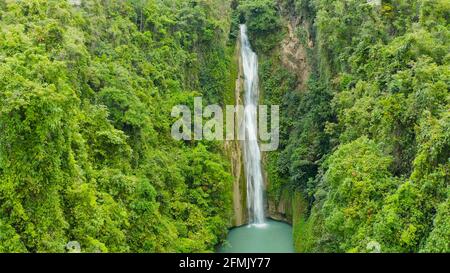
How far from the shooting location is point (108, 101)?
18094mm

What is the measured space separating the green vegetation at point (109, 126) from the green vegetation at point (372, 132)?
3.63 m

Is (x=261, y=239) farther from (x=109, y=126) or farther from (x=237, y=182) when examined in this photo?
(x=109, y=126)

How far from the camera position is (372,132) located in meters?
17.0

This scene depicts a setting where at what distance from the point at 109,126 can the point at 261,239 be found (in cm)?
843

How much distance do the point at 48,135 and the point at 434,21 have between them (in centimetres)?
Result: 1196

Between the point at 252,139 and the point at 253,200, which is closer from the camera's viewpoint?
the point at 253,200

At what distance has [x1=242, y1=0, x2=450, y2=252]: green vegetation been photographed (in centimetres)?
1254

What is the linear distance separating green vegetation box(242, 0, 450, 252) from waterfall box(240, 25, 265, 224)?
709 mm

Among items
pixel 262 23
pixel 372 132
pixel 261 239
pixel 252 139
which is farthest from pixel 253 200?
pixel 262 23

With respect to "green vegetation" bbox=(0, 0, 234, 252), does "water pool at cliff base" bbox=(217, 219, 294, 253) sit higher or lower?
lower

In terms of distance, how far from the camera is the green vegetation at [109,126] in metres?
11.6

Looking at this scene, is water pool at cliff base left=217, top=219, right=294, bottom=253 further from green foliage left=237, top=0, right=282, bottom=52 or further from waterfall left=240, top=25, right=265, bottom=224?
green foliage left=237, top=0, right=282, bottom=52
